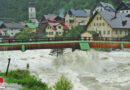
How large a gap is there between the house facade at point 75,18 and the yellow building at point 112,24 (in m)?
23.4

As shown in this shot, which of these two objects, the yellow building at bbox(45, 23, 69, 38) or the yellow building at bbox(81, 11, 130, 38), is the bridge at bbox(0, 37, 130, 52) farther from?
the yellow building at bbox(45, 23, 69, 38)

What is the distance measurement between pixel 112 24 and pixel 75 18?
97.8ft

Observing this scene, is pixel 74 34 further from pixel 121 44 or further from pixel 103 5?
pixel 121 44

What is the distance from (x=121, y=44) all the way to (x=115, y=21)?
25.3m

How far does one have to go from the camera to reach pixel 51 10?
15600 centimetres


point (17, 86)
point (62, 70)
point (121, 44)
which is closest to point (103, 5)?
point (121, 44)

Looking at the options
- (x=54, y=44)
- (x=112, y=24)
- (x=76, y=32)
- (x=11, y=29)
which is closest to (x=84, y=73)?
(x=54, y=44)

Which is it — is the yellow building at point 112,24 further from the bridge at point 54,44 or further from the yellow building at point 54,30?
the bridge at point 54,44

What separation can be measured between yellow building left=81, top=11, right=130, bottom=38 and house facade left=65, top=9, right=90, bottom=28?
2341 centimetres

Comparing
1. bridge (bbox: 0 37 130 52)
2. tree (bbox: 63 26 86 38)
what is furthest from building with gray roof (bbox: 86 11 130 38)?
bridge (bbox: 0 37 130 52)

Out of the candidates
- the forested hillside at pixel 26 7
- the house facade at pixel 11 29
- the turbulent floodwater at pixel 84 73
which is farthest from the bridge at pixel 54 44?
the forested hillside at pixel 26 7

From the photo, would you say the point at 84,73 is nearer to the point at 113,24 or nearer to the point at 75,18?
the point at 113,24

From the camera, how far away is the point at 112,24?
6562cm

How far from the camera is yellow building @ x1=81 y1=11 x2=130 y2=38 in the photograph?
65562mm
